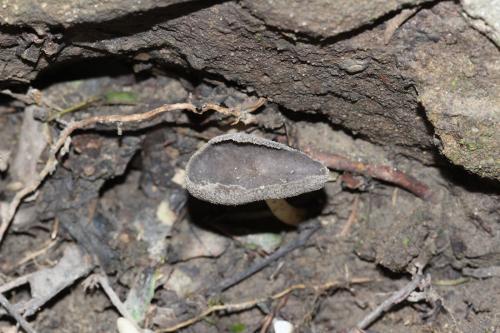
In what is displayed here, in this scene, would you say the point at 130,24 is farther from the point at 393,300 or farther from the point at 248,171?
the point at 393,300

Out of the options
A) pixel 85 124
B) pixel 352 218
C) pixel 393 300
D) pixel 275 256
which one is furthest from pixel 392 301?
pixel 85 124

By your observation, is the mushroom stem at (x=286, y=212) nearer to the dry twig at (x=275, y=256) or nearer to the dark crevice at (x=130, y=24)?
the dry twig at (x=275, y=256)

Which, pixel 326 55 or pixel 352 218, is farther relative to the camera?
pixel 352 218

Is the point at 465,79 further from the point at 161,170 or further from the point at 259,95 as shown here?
the point at 161,170

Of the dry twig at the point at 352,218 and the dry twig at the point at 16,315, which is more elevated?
the dry twig at the point at 352,218

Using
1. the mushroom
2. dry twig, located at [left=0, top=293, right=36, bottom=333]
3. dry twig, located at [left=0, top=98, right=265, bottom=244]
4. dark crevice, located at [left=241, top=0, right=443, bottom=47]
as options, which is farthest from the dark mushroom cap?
dry twig, located at [left=0, top=293, right=36, bottom=333]

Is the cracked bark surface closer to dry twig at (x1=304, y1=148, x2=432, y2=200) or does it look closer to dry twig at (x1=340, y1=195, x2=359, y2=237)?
dry twig at (x1=304, y1=148, x2=432, y2=200)

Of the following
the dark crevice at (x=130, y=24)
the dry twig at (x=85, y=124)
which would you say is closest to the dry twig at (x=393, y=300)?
the dry twig at (x=85, y=124)
